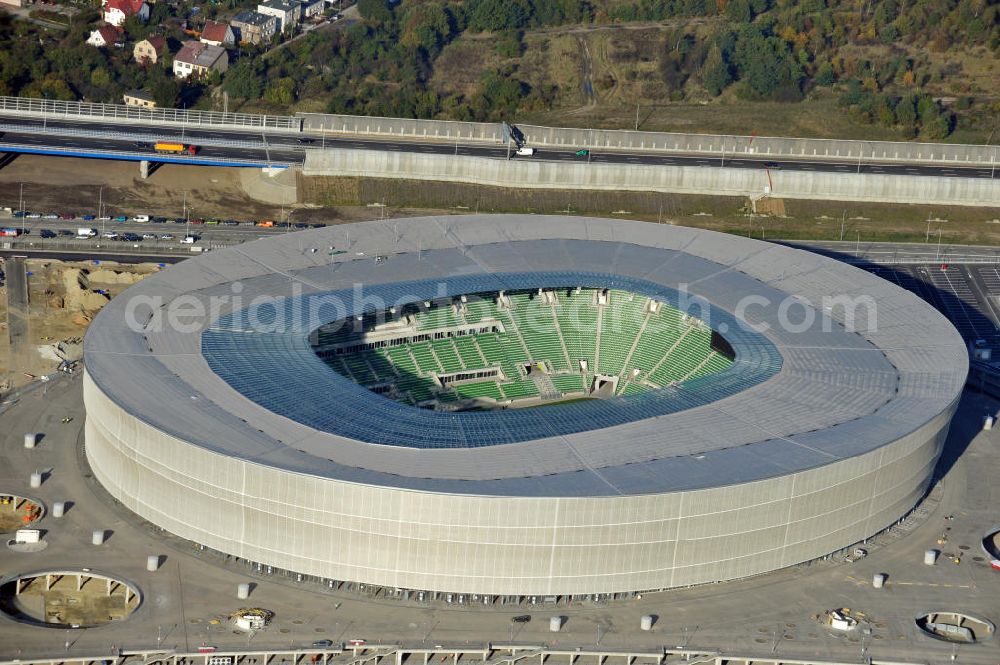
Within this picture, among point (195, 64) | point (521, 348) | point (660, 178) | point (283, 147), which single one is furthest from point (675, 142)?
point (521, 348)

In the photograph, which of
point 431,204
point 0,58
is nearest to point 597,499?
point 431,204

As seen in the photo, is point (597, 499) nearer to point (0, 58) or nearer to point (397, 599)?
point (397, 599)

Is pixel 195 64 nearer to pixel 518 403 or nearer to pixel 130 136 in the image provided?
pixel 130 136

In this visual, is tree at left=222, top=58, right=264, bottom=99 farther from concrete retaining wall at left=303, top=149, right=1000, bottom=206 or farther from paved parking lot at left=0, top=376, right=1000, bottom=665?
paved parking lot at left=0, top=376, right=1000, bottom=665

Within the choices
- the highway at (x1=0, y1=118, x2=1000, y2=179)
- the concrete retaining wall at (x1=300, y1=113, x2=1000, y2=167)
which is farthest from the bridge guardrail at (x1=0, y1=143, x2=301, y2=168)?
the concrete retaining wall at (x1=300, y1=113, x2=1000, y2=167)

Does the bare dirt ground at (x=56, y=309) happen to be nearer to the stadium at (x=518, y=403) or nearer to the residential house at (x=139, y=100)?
the stadium at (x=518, y=403)
